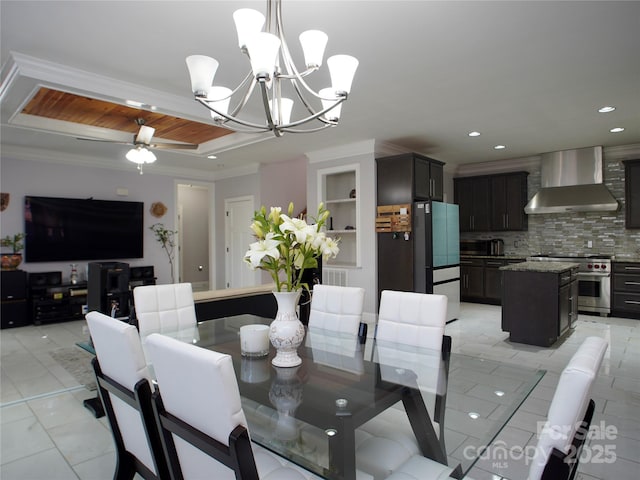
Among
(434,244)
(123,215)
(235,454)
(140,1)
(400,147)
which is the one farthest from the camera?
(123,215)

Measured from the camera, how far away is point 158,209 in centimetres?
711

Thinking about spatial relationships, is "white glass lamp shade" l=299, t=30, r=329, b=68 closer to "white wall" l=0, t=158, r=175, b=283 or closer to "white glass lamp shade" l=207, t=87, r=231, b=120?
"white glass lamp shade" l=207, t=87, r=231, b=120

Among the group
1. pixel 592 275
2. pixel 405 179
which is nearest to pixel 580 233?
pixel 592 275

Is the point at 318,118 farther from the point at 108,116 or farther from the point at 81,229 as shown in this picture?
the point at 81,229

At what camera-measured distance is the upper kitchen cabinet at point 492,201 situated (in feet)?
22.4

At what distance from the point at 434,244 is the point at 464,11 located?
11.0 ft

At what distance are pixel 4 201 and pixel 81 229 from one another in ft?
3.38

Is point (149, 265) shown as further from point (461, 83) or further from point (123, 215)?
point (461, 83)

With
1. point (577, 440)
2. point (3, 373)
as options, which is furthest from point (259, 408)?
point (3, 373)

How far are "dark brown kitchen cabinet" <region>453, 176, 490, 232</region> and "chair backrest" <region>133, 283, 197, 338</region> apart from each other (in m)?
5.92

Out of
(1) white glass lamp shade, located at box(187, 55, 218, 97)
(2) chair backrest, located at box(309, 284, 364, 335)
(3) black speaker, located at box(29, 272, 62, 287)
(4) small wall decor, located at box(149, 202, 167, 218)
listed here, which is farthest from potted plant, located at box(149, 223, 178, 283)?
(1) white glass lamp shade, located at box(187, 55, 218, 97)

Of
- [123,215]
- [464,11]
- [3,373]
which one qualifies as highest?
[464,11]

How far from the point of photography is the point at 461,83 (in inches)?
134

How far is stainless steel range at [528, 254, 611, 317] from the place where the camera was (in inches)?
223
